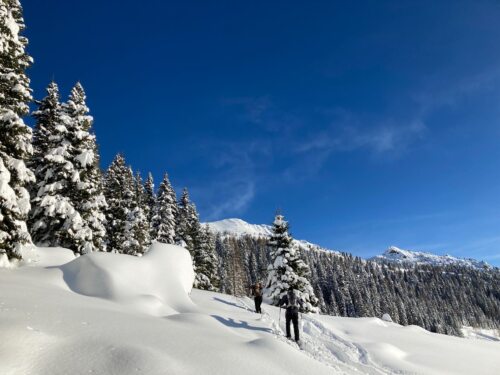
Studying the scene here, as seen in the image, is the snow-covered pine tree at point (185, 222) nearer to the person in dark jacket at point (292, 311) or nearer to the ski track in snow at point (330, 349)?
the ski track in snow at point (330, 349)

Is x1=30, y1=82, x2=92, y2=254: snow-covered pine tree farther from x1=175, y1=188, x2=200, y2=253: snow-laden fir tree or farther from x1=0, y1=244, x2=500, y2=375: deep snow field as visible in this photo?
x1=175, y1=188, x2=200, y2=253: snow-laden fir tree

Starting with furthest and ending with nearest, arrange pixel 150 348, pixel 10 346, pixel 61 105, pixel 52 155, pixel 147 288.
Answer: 1. pixel 61 105
2. pixel 52 155
3. pixel 147 288
4. pixel 150 348
5. pixel 10 346

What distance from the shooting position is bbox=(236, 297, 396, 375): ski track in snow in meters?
13.9

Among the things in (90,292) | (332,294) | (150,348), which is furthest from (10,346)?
(332,294)

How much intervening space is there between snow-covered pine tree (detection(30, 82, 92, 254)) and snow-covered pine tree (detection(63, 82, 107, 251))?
1.23 ft

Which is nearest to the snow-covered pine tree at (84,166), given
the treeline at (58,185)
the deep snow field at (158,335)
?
the treeline at (58,185)

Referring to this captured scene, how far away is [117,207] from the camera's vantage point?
36688 mm

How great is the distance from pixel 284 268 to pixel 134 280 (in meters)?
19.0

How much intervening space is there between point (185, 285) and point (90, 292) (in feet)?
16.6

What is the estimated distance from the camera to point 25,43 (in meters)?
18.8

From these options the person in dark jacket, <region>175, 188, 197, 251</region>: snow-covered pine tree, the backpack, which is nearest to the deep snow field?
the person in dark jacket

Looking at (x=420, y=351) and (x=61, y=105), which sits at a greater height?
(x=61, y=105)

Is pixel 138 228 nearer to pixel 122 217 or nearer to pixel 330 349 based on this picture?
pixel 122 217

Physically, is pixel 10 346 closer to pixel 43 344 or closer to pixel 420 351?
pixel 43 344
